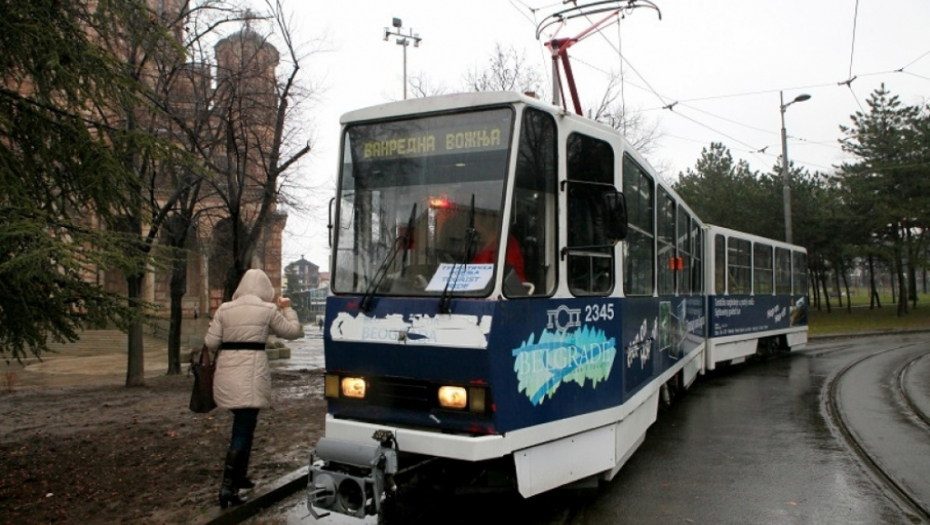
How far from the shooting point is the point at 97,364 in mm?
22297

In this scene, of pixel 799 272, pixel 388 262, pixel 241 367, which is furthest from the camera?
pixel 799 272

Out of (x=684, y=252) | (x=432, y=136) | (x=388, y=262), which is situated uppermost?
(x=432, y=136)

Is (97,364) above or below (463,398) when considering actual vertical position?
below

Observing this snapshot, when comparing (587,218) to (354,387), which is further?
(587,218)

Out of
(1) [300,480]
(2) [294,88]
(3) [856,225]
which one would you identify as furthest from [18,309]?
(3) [856,225]

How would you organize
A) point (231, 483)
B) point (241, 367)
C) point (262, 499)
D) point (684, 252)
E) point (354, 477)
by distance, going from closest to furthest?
point (354, 477) < point (231, 483) < point (241, 367) < point (262, 499) < point (684, 252)

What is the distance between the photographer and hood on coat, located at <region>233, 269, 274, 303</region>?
18.9ft

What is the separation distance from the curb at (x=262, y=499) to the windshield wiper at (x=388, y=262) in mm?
1315

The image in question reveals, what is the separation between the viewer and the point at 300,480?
20.7 feet

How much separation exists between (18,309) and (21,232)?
861 mm

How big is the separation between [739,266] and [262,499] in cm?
1338

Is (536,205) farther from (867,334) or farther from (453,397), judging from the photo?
(867,334)

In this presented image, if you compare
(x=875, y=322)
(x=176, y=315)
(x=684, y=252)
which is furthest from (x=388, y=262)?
(x=875, y=322)

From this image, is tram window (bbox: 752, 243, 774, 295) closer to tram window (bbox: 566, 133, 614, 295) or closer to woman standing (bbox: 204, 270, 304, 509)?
tram window (bbox: 566, 133, 614, 295)
